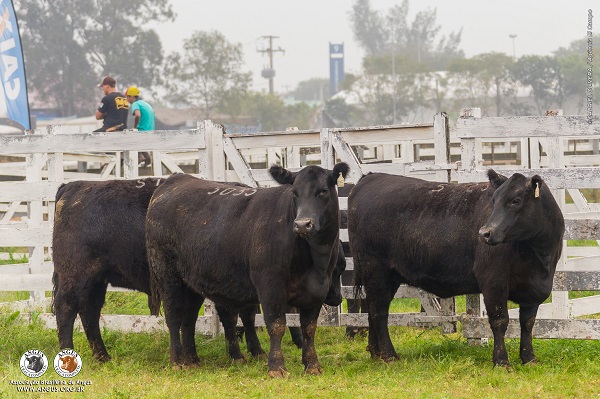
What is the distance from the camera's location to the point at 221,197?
9156 mm

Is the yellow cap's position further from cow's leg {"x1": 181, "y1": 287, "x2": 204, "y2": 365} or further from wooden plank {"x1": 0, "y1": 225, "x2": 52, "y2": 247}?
cow's leg {"x1": 181, "y1": 287, "x2": 204, "y2": 365}

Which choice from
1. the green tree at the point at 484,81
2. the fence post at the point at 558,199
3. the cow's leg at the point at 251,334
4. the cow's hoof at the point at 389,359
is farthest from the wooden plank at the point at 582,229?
the green tree at the point at 484,81

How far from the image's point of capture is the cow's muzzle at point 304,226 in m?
7.82

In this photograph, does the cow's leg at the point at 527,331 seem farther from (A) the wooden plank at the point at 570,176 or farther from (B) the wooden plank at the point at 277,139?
(B) the wooden plank at the point at 277,139

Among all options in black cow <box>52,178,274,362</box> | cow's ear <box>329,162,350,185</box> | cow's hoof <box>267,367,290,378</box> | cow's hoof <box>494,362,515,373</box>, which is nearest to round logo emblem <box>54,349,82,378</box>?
black cow <box>52,178,274,362</box>

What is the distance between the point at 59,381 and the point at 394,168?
4162 mm

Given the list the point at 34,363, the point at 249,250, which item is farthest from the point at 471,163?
the point at 34,363

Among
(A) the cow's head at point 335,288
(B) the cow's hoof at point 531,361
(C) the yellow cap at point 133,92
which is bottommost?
(B) the cow's hoof at point 531,361

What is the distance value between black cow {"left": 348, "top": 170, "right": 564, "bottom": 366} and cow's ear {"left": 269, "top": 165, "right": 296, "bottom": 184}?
1.10 m

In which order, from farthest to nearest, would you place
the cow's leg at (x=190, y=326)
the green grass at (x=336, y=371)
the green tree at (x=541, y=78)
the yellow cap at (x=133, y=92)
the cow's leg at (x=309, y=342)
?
the green tree at (x=541, y=78) < the yellow cap at (x=133, y=92) < the cow's leg at (x=190, y=326) < the cow's leg at (x=309, y=342) < the green grass at (x=336, y=371)

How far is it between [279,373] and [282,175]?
175cm

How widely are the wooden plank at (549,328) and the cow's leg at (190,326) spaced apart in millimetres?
2632

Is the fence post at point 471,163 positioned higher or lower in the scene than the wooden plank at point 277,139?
lower

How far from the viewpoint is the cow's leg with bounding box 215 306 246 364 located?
9.28m
